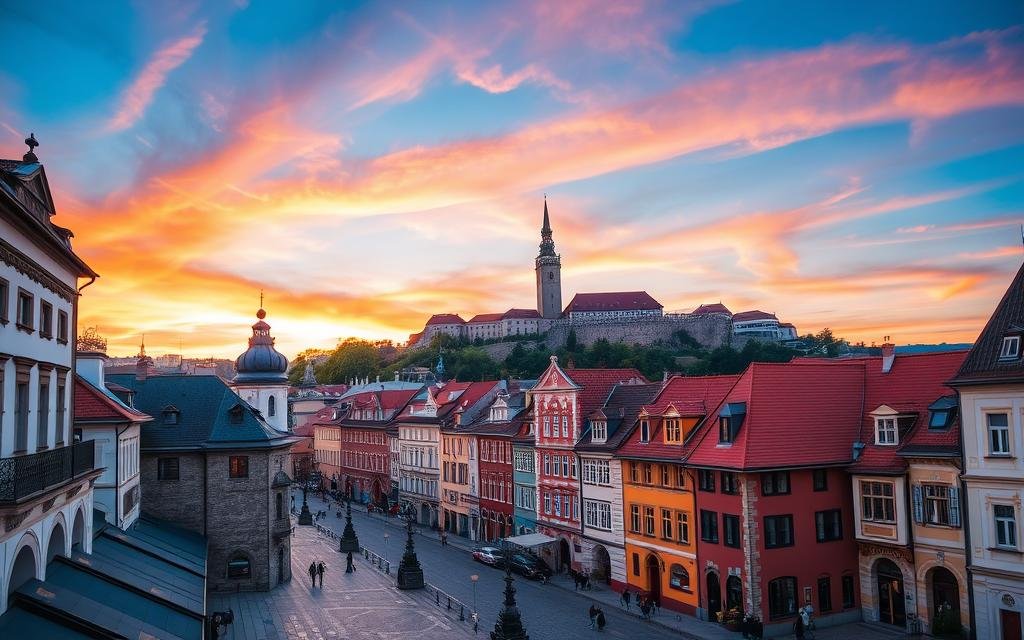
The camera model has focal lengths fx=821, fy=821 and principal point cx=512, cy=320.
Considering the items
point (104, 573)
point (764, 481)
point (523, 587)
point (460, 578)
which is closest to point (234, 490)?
point (460, 578)

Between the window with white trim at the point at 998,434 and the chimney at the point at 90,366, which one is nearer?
the window with white trim at the point at 998,434

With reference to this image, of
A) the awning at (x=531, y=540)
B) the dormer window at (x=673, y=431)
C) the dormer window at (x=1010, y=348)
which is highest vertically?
the dormer window at (x=1010, y=348)

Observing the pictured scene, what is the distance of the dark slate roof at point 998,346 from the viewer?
28531 millimetres

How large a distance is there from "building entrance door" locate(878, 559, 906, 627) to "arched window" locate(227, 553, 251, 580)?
102 feet

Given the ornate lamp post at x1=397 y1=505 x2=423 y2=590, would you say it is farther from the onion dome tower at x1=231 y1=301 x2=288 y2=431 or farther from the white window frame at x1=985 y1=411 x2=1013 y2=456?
the white window frame at x1=985 y1=411 x2=1013 y2=456

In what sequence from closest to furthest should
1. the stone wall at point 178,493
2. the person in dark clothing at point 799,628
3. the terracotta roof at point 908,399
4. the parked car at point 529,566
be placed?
the person in dark clothing at point 799,628 < the terracotta roof at point 908,399 < the stone wall at point 178,493 < the parked car at point 529,566

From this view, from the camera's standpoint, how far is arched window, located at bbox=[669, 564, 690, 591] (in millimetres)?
37594

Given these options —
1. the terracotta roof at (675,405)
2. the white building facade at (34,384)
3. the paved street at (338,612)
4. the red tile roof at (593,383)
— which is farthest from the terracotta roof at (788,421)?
the white building facade at (34,384)

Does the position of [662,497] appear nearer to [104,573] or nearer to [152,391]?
[104,573]

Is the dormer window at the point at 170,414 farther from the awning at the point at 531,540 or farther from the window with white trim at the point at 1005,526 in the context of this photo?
the window with white trim at the point at 1005,526

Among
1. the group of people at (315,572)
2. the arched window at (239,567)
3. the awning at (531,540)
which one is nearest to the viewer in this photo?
the arched window at (239,567)

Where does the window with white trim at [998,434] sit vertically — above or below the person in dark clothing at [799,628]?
above

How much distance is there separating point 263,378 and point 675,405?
32605mm

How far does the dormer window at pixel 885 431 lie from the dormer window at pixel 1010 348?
628 centimetres
